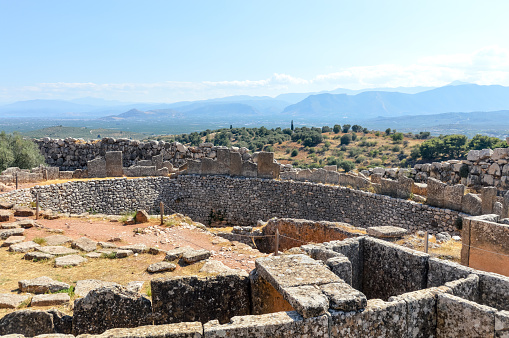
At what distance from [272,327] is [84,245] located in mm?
8875

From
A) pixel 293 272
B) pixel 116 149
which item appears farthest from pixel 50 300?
pixel 116 149

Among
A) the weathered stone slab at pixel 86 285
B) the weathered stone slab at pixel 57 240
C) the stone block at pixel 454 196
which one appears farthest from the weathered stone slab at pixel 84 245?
the stone block at pixel 454 196

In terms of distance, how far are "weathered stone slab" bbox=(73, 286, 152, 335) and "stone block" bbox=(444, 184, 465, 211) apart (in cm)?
1146

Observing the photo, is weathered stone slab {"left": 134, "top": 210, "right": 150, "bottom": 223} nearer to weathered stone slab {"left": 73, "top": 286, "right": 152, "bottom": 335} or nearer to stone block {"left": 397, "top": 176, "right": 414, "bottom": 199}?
stone block {"left": 397, "top": 176, "right": 414, "bottom": 199}

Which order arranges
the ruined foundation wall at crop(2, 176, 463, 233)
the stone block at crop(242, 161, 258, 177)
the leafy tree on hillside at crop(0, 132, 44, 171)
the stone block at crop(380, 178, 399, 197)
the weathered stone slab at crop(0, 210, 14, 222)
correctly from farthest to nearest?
the leafy tree on hillside at crop(0, 132, 44, 171) < the stone block at crop(242, 161, 258, 177) < the ruined foundation wall at crop(2, 176, 463, 233) < the stone block at crop(380, 178, 399, 197) < the weathered stone slab at crop(0, 210, 14, 222)

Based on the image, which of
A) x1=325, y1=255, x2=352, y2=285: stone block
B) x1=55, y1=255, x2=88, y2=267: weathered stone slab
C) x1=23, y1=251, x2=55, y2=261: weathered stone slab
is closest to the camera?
x1=325, y1=255, x2=352, y2=285: stone block

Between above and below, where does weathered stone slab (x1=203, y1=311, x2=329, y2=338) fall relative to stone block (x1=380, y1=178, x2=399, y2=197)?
above

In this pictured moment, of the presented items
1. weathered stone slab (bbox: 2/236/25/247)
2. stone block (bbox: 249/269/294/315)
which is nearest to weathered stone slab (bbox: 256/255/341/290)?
stone block (bbox: 249/269/294/315)

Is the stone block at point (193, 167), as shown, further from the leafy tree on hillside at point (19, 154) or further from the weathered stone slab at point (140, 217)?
the leafy tree on hillside at point (19, 154)

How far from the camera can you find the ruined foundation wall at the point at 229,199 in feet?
52.4

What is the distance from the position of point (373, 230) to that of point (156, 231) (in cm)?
727

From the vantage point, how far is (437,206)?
1377 centimetres

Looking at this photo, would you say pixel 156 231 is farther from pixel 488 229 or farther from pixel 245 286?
pixel 488 229

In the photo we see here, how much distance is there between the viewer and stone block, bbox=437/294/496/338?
4.04 meters
